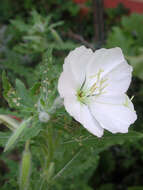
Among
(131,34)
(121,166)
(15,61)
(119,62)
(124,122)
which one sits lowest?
(121,166)

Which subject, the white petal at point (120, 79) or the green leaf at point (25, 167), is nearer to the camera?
the green leaf at point (25, 167)

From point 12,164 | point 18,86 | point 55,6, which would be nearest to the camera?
point 18,86

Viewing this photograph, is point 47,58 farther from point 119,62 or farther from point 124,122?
point 124,122

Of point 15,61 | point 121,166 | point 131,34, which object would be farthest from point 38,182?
point 131,34

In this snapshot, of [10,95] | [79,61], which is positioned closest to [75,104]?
[79,61]

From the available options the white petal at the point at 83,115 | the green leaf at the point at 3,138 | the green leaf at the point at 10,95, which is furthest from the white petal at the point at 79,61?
the green leaf at the point at 3,138

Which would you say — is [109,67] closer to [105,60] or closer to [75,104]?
[105,60]

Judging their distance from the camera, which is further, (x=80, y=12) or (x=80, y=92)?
(x=80, y=12)

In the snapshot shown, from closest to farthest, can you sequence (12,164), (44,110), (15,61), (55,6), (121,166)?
(44,110)
(12,164)
(121,166)
(15,61)
(55,6)

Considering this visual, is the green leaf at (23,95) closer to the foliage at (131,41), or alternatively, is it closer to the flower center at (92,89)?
the flower center at (92,89)
